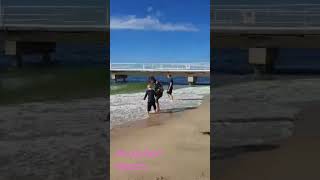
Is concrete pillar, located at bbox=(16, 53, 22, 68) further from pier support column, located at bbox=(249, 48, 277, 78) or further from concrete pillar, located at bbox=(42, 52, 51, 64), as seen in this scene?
pier support column, located at bbox=(249, 48, 277, 78)

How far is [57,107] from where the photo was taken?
11156mm

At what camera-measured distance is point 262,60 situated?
1198 cm

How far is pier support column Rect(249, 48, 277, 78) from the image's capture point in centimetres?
1124

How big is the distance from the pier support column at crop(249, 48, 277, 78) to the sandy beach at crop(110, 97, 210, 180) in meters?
3.03

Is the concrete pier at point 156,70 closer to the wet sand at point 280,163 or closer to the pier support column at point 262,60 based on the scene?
the pier support column at point 262,60

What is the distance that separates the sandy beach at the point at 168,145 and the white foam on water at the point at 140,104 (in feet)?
1.59

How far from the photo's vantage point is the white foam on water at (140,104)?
879cm

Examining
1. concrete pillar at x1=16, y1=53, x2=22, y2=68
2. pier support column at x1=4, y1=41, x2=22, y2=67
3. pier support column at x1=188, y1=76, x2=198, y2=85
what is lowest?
pier support column at x1=188, y1=76, x2=198, y2=85

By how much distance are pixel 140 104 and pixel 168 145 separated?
13.2ft

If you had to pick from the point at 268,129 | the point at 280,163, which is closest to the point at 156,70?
the point at 268,129

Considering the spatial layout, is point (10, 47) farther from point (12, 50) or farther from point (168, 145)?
point (168, 145)

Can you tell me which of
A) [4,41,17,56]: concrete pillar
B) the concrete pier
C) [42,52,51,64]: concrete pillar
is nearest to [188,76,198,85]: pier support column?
the concrete pier

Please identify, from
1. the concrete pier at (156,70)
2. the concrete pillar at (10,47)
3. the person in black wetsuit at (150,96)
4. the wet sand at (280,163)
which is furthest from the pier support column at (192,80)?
the wet sand at (280,163)

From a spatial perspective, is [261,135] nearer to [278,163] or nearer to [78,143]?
[278,163]
